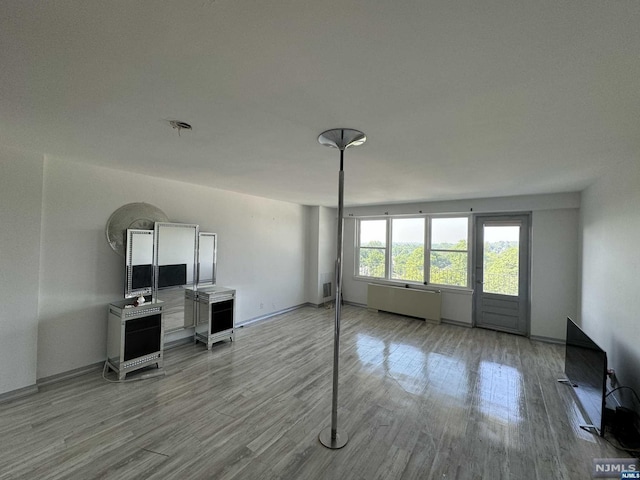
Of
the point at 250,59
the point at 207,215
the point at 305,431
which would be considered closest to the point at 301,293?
the point at 207,215

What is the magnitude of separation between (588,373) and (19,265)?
5791 millimetres

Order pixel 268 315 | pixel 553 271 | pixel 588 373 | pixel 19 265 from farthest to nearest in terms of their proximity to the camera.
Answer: pixel 268 315
pixel 553 271
pixel 19 265
pixel 588 373

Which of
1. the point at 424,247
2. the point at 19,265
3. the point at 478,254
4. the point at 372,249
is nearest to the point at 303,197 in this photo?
the point at 372,249

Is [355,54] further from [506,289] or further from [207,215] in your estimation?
[506,289]

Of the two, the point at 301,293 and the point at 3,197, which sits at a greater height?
the point at 3,197

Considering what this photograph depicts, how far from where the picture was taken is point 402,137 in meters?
2.07

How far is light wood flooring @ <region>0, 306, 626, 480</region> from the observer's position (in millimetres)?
1874

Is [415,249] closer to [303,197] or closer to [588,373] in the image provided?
[303,197]

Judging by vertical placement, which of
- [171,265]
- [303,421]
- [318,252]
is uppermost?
[318,252]

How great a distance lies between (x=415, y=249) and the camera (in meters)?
5.93

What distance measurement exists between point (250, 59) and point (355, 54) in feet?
1.62

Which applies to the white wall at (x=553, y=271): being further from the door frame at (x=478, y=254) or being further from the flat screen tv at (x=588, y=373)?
the flat screen tv at (x=588, y=373)

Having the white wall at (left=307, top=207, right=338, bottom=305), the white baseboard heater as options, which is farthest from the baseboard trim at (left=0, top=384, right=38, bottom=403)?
the white baseboard heater

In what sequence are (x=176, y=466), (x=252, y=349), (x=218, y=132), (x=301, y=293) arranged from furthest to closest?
1. (x=301, y=293)
2. (x=252, y=349)
3. (x=218, y=132)
4. (x=176, y=466)
